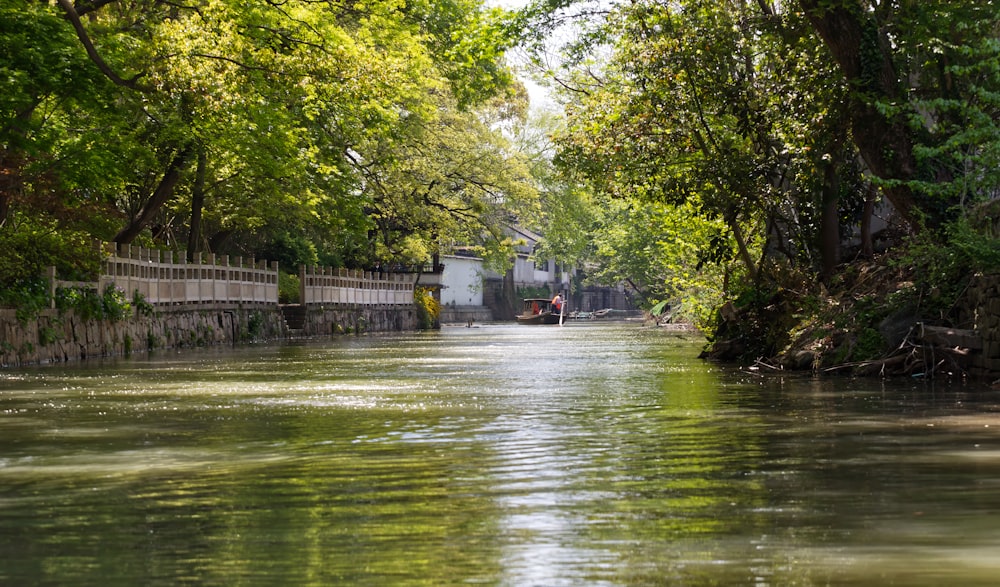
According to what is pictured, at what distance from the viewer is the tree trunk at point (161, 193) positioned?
3294 cm

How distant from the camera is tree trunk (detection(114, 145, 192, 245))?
108ft

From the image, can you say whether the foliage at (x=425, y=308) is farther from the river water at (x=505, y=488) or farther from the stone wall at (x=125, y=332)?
the river water at (x=505, y=488)

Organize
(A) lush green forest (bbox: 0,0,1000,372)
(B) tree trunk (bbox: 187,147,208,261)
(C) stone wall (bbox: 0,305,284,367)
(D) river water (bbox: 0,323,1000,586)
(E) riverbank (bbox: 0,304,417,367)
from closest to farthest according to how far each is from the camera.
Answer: (D) river water (bbox: 0,323,1000,586) < (A) lush green forest (bbox: 0,0,1000,372) < (C) stone wall (bbox: 0,305,284,367) < (E) riverbank (bbox: 0,304,417,367) < (B) tree trunk (bbox: 187,147,208,261)

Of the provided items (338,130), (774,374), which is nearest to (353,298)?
(338,130)

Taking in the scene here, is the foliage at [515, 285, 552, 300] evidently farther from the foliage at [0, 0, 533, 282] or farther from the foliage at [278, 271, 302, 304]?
the foliage at [0, 0, 533, 282]

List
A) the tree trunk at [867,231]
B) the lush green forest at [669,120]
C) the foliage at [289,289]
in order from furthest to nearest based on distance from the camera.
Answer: the foliage at [289,289] → the tree trunk at [867,231] → the lush green forest at [669,120]

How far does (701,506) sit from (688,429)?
14.6 feet

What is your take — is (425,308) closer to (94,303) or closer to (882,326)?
(94,303)

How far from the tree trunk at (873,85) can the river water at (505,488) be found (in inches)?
181

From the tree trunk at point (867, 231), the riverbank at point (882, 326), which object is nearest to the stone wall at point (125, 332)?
the riverbank at point (882, 326)

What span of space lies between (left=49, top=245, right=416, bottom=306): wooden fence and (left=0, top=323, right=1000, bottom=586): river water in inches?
608

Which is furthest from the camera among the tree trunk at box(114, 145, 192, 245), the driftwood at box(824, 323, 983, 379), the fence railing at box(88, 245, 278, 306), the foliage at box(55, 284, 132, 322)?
the tree trunk at box(114, 145, 192, 245)

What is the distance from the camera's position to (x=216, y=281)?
128 feet

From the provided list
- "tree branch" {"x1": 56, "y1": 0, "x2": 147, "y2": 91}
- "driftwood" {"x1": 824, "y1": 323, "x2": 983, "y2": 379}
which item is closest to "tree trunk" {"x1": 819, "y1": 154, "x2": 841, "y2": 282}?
"driftwood" {"x1": 824, "y1": 323, "x2": 983, "y2": 379}
